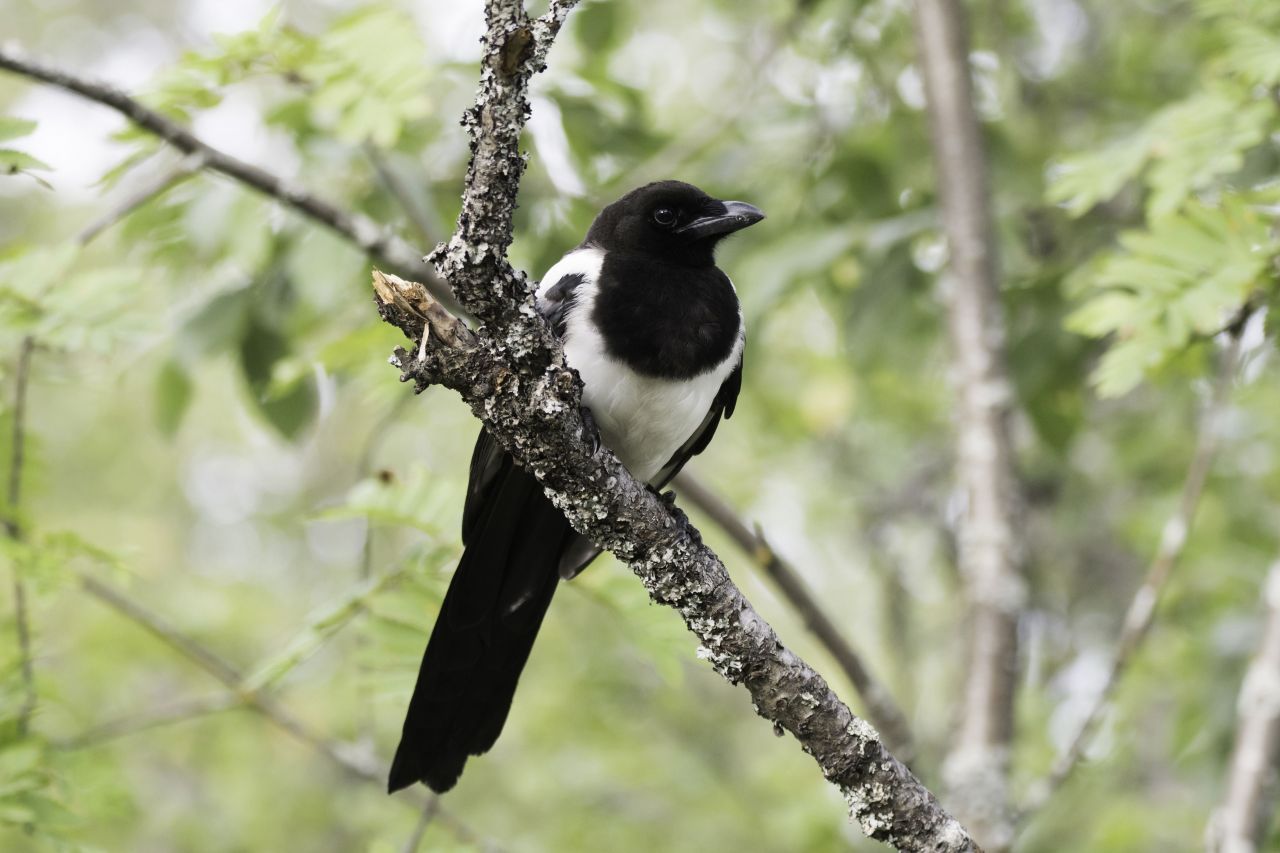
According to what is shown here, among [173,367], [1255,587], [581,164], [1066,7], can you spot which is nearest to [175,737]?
[173,367]

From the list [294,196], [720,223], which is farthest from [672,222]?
[294,196]

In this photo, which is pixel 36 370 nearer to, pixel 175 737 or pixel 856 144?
pixel 856 144

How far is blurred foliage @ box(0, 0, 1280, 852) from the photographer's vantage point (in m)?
3.02

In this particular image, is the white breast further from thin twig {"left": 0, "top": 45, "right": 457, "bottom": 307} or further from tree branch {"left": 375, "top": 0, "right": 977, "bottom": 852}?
tree branch {"left": 375, "top": 0, "right": 977, "bottom": 852}

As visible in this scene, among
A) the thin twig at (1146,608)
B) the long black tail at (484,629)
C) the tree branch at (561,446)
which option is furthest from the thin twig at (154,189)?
the thin twig at (1146,608)

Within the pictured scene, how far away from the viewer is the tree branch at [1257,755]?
3439mm

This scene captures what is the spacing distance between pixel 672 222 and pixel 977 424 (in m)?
1.16

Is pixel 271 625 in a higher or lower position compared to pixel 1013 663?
lower

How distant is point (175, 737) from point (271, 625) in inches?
47.2

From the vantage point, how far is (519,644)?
3.14 meters

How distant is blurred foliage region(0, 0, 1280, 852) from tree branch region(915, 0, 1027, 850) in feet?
0.52

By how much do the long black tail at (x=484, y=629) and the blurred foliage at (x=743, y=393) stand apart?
0.09 meters

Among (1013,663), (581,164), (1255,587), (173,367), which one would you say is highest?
(581,164)

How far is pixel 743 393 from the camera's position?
21.7 feet
